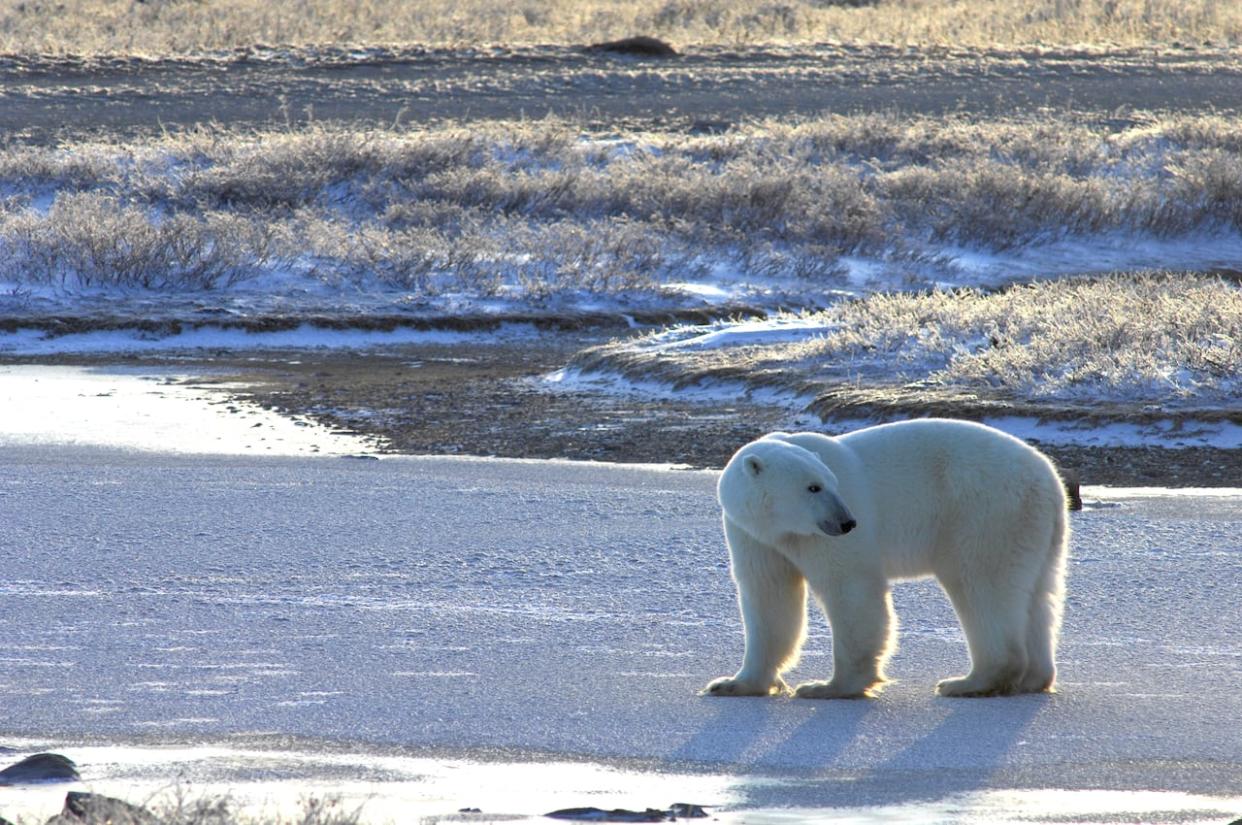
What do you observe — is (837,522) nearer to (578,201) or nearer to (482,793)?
(482,793)

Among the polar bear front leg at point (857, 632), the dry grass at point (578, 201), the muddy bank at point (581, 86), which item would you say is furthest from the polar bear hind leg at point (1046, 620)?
the muddy bank at point (581, 86)

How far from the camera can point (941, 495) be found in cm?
581

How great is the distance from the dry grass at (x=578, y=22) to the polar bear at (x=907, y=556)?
1350 inches

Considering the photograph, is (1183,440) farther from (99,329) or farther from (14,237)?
(14,237)

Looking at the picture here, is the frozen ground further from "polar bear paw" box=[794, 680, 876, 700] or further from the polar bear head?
the polar bear head

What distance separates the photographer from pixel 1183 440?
11.4 metres

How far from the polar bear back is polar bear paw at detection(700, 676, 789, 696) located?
0.51 metres

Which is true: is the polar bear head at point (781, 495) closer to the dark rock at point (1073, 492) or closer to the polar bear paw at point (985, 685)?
the polar bear paw at point (985, 685)

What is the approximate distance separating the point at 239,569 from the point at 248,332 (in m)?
10.4

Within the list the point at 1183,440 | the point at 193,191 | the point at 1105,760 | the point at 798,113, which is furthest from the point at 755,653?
the point at 798,113

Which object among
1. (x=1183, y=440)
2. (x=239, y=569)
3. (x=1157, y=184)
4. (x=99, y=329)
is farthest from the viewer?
(x=1157, y=184)

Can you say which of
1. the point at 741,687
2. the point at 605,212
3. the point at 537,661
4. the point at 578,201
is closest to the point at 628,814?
the point at 741,687

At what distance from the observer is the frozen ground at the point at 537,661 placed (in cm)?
488

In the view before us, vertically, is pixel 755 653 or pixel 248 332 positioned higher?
pixel 755 653
